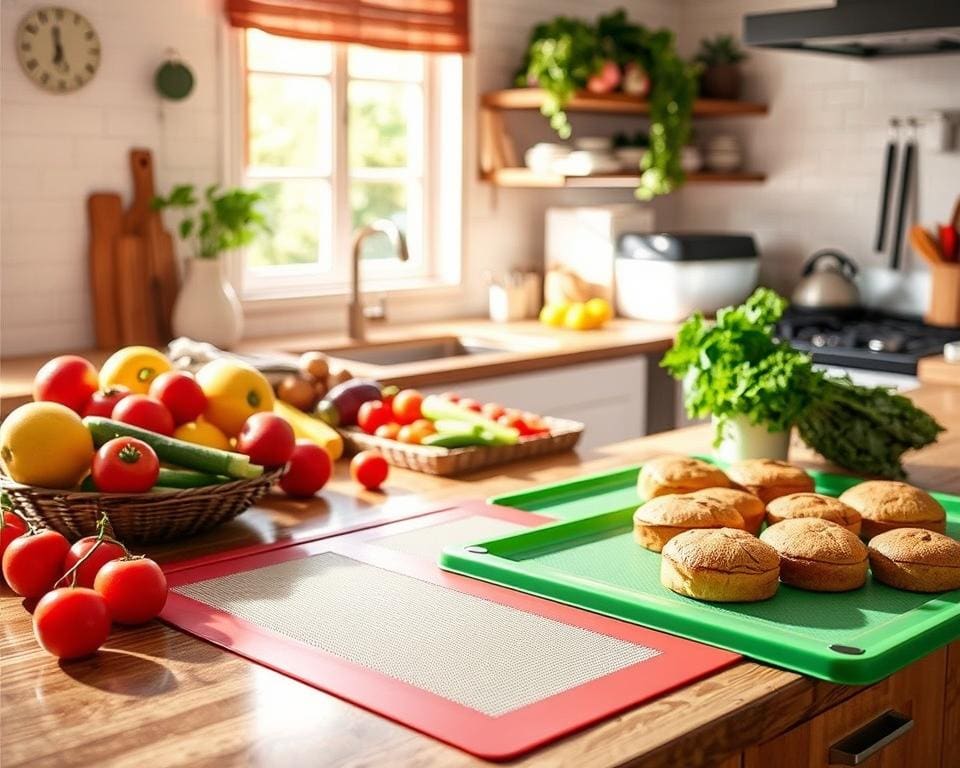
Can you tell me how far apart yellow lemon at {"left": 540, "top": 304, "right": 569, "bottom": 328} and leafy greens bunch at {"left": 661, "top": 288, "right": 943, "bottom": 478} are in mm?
2291

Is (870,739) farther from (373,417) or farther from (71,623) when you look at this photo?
(373,417)

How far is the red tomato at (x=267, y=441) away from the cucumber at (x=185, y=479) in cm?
7

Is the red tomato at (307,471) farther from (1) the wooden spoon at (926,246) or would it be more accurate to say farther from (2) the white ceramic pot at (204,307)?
(1) the wooden spoon at (926,246)

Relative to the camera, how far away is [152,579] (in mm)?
1376

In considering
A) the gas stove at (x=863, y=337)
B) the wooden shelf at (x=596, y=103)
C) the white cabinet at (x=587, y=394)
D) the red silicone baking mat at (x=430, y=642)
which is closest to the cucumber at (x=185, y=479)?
the red silicone baking mat at (x=430, y=642)

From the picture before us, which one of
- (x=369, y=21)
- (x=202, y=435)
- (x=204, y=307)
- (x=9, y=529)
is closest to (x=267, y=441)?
(x=202, y=435)

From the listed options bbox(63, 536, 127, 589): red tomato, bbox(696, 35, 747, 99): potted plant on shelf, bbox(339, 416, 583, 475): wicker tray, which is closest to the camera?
bbox(63, 536, 127, 589): red tomato

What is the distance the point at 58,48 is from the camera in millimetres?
3449

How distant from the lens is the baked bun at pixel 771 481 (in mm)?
1802

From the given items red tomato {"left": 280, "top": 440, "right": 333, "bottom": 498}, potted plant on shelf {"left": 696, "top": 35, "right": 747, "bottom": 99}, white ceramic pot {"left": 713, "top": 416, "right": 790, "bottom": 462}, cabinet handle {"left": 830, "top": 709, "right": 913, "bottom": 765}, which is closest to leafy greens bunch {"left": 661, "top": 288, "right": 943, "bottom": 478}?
white ceramic pot {"left": 713, "top": 416, "right": 790, "bottom": 462}

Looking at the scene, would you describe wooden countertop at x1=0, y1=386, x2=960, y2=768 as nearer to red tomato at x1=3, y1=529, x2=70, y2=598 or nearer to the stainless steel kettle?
red tomato at x1=3, y1=529, x2=70, y2=598

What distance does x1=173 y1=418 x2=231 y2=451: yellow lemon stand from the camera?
71.6 inches

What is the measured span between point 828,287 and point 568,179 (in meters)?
0.95

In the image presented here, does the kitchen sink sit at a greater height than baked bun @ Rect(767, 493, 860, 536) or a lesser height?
lesser
